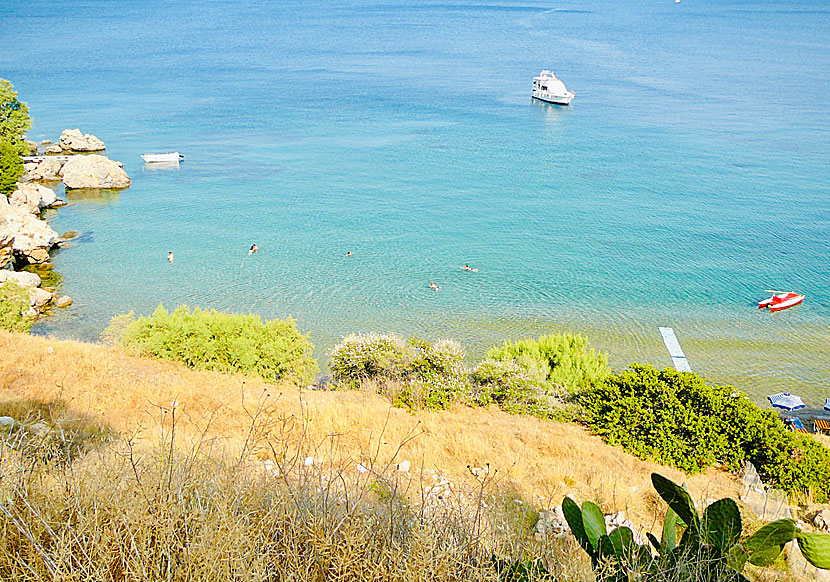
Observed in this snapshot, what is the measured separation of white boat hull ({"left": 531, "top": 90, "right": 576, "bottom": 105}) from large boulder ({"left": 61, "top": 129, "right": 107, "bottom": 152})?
36963 millimetres

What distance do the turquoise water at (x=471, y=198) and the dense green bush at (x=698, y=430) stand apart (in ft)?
28.4

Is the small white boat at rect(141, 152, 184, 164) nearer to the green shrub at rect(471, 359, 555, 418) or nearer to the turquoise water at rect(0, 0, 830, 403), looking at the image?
the turquoise water at rect(0, 0, 830, 403)

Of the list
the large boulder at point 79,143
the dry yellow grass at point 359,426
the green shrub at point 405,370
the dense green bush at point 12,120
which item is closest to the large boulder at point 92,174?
the dense green bush at point 12,120

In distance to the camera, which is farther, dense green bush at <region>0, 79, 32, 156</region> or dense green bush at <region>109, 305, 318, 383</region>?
dense green bush at <region>0, 79, 32, 156</region>

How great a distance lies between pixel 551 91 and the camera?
58.9 metres

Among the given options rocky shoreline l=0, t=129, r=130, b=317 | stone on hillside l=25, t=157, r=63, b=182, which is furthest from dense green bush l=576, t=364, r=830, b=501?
stone on hillside l=25, t=157, r=63, b=182

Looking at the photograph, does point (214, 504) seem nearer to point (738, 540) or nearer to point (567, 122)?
point (738, 540)

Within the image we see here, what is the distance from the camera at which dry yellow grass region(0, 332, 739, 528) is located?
8.46m

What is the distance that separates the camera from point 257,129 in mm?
51094

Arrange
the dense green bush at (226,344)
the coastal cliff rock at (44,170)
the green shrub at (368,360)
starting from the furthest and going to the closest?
the coastal cliff rock at (44,170)
the dense green bush at (226,344)
the green shrub at (368,360)

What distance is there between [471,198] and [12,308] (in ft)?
79.1

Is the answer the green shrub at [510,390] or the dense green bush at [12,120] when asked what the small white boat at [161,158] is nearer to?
the dense green bush at [12,120]

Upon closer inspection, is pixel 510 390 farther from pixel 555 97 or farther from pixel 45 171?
pixel 555 97

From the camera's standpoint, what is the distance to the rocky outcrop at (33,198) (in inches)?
1205
